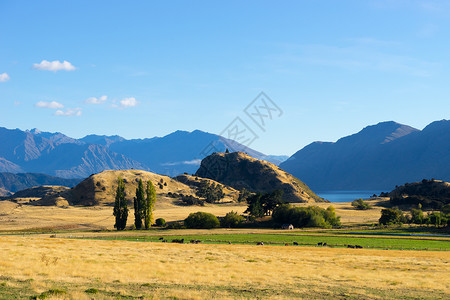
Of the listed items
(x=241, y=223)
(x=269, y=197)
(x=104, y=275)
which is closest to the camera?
(x=104, y=275)

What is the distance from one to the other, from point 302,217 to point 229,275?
97.9 metres

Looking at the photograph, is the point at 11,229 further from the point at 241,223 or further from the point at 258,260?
the point at 258,260

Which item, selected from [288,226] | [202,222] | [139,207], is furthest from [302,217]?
[139,207]

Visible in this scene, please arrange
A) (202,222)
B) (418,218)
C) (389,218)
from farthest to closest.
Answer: (389,218) → (418,218) → (202,222)

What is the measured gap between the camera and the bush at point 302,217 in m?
135

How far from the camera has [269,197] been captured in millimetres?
153500

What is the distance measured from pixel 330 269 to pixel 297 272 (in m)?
5.41

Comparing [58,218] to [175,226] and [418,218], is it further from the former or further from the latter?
[418,218]

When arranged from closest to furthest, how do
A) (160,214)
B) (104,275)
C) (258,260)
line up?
(104,275) < (258,260) < (160,214)

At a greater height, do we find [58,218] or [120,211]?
[120,211]

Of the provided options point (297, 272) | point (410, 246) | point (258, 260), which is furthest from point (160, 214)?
point (297, 272)

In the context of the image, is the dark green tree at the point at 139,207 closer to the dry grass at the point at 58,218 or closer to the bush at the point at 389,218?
the dry grass at the point at 58,218

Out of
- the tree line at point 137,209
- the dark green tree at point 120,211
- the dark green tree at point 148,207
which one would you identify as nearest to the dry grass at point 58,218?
the dark green tree at point 120,211

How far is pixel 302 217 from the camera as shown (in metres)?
135
